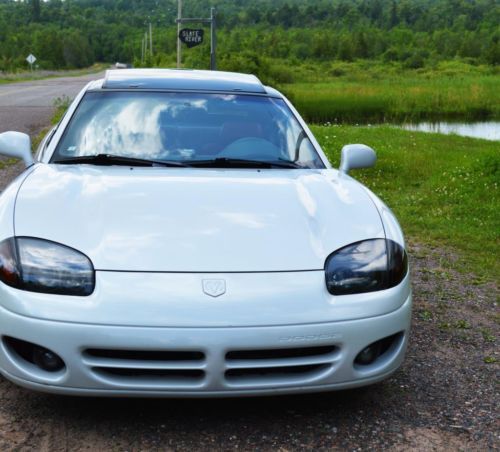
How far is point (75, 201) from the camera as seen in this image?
3.04 m

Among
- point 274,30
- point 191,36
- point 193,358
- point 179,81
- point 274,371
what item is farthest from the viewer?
point 274,30

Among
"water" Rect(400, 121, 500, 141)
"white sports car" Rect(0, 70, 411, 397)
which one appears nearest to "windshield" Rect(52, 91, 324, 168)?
"white sports car" Rect(0, 70, 411, 397)

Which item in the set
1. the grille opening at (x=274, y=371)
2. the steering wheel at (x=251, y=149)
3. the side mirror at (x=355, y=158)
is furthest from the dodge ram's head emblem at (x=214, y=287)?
the side mirror at (x=355, y=158)

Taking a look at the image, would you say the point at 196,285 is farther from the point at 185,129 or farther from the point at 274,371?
the point at 185,129

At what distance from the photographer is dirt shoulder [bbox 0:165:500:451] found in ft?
8.88

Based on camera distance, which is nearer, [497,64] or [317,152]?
[317,152]

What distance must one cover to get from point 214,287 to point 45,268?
636mm

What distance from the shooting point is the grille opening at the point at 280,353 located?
2646 mm

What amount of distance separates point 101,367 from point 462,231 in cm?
499

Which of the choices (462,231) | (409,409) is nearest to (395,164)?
(462,231)

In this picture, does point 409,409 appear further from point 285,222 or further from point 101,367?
point 101,367

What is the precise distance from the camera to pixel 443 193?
8.54m

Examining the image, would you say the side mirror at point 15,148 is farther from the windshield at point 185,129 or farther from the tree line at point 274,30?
the tree line at point 274,30

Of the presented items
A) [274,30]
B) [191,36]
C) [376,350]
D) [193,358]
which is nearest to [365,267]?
[376,350]
